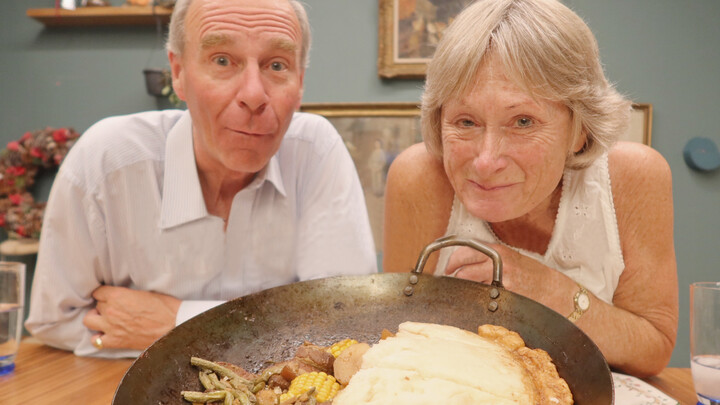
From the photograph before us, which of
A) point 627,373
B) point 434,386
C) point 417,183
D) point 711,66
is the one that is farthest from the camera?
point 711,66

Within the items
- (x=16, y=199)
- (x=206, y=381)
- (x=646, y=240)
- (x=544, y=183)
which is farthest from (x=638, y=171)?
(x=16, y=199)

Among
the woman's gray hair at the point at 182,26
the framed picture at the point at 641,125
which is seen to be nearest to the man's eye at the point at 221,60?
the woman's gray hair at the point at 182,26

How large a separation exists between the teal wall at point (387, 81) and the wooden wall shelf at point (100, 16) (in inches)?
3.7

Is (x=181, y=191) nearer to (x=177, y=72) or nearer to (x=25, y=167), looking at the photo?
(x=177, y=72)

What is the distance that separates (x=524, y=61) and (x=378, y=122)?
249cm

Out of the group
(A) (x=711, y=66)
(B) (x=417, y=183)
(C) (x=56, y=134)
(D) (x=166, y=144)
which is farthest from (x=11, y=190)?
(A) (x=711, y=66)

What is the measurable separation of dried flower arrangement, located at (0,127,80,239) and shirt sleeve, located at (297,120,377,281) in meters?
2.44

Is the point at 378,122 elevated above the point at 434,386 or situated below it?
above

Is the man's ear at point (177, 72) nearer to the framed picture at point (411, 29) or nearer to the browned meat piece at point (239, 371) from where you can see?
the browned meat piece at point (239, 371)

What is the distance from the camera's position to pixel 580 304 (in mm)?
1465

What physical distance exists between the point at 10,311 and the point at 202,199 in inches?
26.1

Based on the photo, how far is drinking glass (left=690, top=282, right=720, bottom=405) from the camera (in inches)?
48.9

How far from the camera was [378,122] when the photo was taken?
12.3ft

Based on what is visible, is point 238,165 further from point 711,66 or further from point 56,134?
point 711,66
